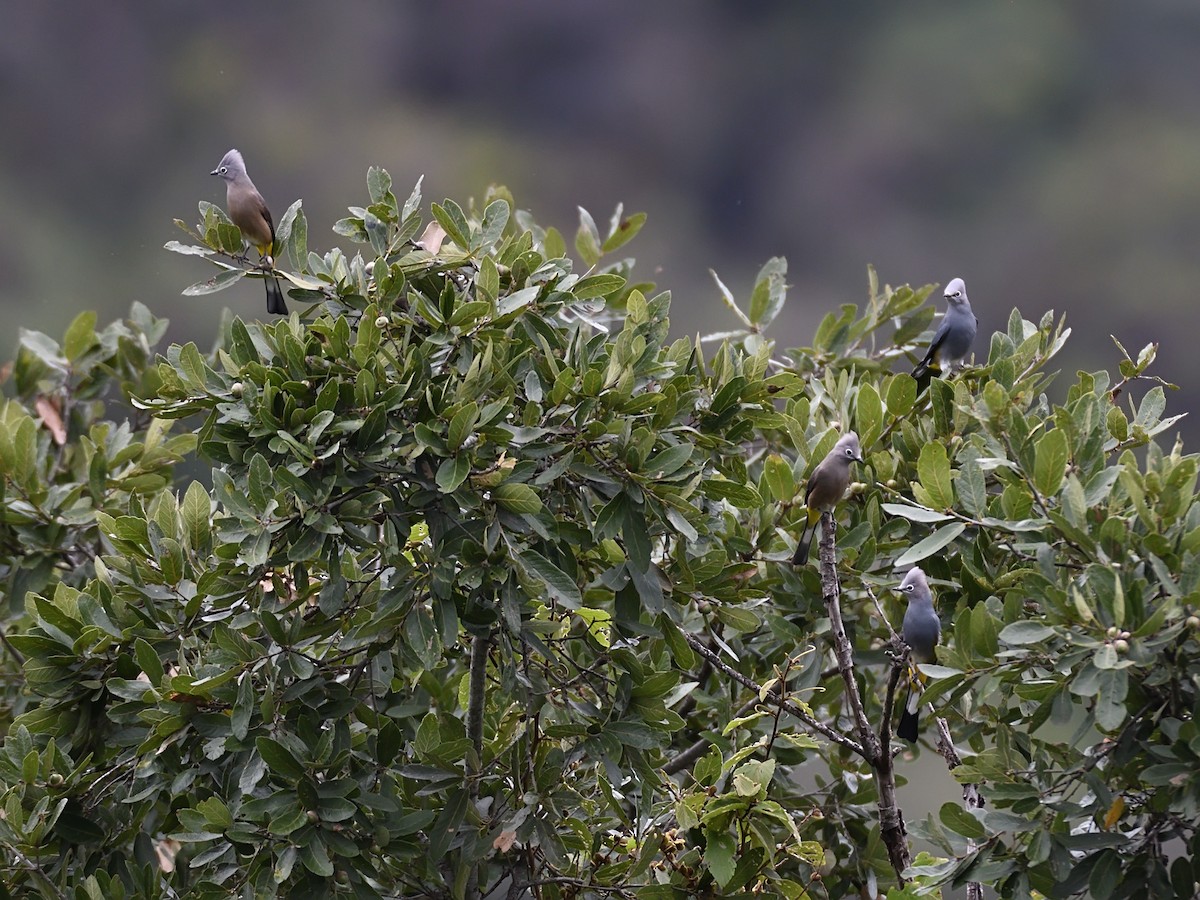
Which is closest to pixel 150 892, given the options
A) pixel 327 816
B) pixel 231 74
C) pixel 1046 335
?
pixel 327 816

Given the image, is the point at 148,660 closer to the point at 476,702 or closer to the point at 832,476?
the point at 476,702

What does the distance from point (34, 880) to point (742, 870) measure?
121 cm

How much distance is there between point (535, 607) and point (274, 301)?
0.90 meters

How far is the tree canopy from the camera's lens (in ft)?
6.28

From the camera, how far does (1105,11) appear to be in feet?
45.9

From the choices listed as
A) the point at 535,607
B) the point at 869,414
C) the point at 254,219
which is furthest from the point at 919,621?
the point at 254,219

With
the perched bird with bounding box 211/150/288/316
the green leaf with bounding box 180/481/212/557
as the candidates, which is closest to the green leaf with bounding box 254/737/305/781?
the green leaf with bounding box 180/481/212/557

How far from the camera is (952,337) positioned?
291 cm

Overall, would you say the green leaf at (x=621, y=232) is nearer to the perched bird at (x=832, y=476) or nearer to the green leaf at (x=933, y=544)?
the perched bird at (x=832, y=476)

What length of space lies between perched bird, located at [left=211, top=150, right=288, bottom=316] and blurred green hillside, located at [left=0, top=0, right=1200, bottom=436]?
8463mm

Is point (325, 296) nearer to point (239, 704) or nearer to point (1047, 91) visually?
point (239, 704)

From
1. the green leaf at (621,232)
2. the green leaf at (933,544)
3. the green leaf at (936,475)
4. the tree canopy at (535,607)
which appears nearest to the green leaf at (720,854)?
the tree canopy at (535,607)

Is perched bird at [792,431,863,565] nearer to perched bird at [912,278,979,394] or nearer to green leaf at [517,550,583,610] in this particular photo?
green leaf at [517,550,583,610]

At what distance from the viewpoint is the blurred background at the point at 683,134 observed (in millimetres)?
11898
